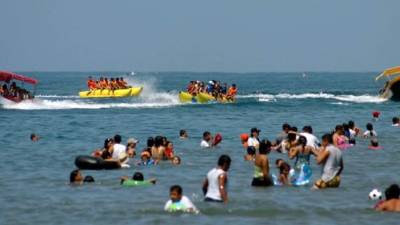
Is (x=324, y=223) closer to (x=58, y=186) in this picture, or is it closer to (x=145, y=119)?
(x=58, y=186)

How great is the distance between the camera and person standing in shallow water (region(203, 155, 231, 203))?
17.0 metres

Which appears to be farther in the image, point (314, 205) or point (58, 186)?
point (58, 186)

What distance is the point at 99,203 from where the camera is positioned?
18609mm

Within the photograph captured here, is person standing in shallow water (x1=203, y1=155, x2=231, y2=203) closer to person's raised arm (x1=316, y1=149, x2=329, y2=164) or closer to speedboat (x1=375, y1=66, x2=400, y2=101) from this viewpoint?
person's raised arm (x1=316, y1=149, x2=329, y2=164)

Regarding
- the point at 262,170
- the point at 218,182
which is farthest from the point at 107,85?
the point at 218,182

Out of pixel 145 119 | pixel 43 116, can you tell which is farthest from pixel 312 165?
pixel 43 116

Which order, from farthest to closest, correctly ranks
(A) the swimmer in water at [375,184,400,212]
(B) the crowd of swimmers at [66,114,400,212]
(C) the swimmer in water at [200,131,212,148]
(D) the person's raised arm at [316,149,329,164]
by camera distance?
1. (C) the swimmer in water at [200,131,212,148]
2. (D) the person's raised arm at [316,149,329,164]
3. (B) the crowd of swimmers at [66,114,400,212]
4. (A) the swimmer in water at [375,184,400,212]

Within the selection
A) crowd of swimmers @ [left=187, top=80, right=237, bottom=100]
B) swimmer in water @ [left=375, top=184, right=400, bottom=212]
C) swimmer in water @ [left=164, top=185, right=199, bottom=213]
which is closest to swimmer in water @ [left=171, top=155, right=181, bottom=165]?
swimmer in water @ [left=164, top=185, right=199, bottom=213]

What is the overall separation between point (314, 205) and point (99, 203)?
4208 mm

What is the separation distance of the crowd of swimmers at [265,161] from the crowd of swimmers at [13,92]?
2563 centimetres

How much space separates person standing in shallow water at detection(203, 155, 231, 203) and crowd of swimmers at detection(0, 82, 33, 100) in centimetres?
3749

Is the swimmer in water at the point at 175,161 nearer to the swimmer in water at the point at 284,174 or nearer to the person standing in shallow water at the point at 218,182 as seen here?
the swimmer in water at the point at 284,174

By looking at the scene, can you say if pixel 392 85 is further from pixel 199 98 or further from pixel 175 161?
pixel 175 161

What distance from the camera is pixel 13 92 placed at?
2172 inches
